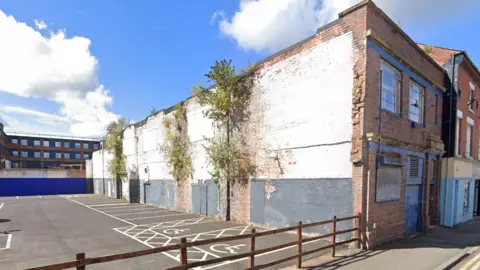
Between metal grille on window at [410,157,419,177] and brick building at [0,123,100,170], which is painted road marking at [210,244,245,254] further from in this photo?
brick building at [0,123,100,170]

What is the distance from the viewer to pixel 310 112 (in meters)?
10.8

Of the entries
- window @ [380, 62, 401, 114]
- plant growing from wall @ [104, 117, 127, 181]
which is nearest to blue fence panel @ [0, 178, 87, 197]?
plant growing from wall @ [104, 117, 127, 181]

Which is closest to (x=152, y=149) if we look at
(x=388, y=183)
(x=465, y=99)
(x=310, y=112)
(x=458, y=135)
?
(x=310, y=112)

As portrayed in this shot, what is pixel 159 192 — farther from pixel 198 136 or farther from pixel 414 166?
pixel 414 166

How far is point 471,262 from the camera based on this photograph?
7.85m

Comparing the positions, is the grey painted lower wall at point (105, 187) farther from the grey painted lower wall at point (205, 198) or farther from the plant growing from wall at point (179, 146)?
the grey painted lower wall at point (205, 198)

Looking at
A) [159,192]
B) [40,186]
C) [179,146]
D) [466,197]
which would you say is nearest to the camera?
[466,197]

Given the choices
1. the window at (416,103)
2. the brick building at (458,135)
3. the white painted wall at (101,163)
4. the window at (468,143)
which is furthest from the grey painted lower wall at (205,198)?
the white painted wall at (101,163)

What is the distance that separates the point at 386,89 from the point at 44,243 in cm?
1402

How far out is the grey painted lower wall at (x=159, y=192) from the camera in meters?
20.4

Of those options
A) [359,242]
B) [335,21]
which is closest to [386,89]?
[335,21]

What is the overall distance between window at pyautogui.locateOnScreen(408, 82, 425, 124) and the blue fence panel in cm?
4637

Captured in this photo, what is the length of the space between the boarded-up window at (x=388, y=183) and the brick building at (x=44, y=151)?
72.5m

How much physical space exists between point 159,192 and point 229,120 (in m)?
10.9
